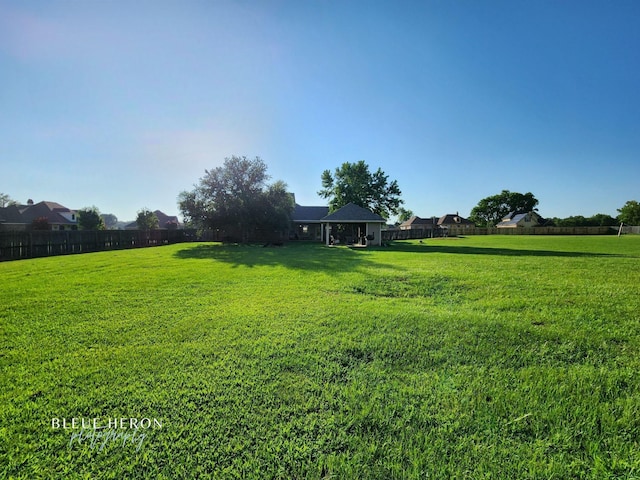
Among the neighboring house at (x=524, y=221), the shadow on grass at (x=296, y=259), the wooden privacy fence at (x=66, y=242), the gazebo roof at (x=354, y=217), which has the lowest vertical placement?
the shadow on grass at (x=296, y=259)

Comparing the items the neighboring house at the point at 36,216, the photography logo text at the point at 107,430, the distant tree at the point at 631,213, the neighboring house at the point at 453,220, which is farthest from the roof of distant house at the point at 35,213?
the distant tree at the point at 631,213

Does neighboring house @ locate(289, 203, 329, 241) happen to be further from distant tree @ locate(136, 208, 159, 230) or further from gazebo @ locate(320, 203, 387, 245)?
distant tree @ locate(136, 208, 159, 230)

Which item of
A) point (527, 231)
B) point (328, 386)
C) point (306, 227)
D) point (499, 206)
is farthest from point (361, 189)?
point (499, 206)

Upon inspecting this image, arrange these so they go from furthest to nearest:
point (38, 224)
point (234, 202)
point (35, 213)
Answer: point (35, 213) < point (38, 224) < point (234, 202)

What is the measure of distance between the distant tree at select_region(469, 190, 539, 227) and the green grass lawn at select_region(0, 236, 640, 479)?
85.5 meters

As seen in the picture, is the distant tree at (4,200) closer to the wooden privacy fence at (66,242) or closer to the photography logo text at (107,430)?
the wooden privacy fence at (66,242)

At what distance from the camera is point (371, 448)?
1907 millimetres

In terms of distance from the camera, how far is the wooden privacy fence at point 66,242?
46.0 ft

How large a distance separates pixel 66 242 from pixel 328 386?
21.1m

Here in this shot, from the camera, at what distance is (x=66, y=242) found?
54.6 feet

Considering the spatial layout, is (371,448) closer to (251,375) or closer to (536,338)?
(251,375)

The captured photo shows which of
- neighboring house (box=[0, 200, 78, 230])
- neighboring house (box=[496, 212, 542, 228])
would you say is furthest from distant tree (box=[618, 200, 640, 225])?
neighboring house (box=[0, 200, 78, 230])

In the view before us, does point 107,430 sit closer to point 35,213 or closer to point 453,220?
point 35,213

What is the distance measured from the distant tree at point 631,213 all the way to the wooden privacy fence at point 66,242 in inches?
3432
